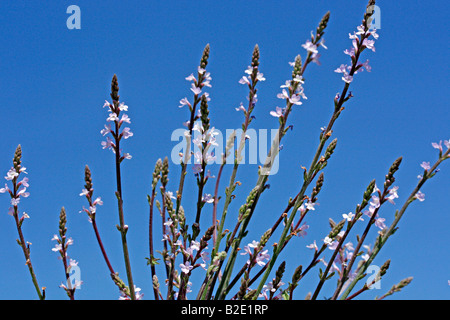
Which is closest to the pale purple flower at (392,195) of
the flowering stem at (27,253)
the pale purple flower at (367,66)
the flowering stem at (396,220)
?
the flowering stem at (396,220)

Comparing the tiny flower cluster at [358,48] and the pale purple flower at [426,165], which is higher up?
the tiny flower cluster at [358,48]

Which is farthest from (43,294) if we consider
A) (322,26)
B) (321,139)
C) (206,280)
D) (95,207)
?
(322,26)

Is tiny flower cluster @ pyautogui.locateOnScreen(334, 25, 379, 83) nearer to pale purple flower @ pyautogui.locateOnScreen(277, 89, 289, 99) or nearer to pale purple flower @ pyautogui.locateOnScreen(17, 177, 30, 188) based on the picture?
pale purple flower @ pyautogui.locateOnScreen(277, 89, 289, 99)

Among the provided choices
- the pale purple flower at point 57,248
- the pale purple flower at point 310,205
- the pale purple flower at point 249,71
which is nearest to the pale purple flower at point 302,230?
the pale purple flower at point 310,205

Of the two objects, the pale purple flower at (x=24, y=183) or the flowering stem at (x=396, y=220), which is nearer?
the flowering stem at (x=396, y=220)

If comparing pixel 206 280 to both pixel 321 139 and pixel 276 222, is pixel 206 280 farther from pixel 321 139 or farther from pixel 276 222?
pixel 321 139

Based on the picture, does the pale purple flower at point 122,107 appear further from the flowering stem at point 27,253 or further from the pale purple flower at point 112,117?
the flowering stem at point 27,253

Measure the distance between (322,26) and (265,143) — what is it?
81 centimetres

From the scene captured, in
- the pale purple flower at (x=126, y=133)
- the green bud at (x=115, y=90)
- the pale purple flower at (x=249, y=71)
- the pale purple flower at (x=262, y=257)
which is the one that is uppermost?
the pale purple flower at (x=249, y=71)

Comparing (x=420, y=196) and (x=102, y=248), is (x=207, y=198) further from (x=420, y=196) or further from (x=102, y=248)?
(x=420, y=196)

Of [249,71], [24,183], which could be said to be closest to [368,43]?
[249,71]
